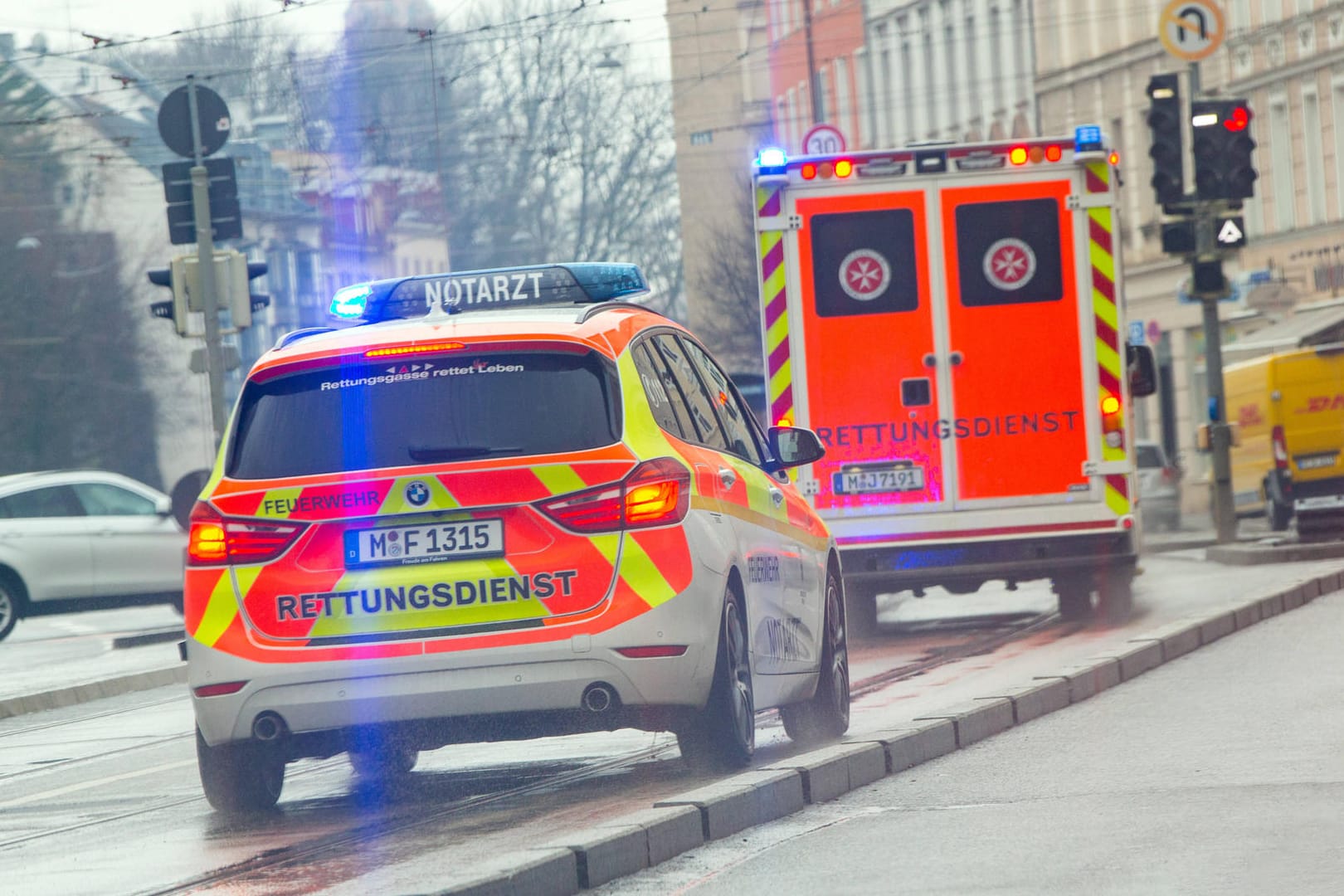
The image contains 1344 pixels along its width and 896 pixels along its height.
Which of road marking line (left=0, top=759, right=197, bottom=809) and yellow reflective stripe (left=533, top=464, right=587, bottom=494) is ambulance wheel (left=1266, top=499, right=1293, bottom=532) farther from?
yellow reflective stripe (left=533, top=464, right=587, bottom=494)

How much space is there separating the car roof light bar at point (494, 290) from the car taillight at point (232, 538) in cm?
→ 150

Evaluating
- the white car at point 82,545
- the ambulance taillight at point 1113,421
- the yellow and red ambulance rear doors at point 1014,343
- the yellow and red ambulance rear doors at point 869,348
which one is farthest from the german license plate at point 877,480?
the white car at point 82,545

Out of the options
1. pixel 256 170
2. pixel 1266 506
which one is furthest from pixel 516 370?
pixel 256 170

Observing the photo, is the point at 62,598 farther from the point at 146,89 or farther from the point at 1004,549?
the point at 146,89

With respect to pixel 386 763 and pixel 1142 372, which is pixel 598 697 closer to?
pixel 386 763

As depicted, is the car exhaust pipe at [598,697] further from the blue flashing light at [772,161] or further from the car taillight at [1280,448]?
the car taillight at [1280,448]

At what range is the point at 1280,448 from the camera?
27609mm

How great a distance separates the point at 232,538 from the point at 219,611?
0.24m

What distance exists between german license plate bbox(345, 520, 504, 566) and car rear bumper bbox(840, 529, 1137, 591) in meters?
8.19

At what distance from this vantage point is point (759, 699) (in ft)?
30.8

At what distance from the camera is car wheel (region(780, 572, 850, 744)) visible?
1059cm

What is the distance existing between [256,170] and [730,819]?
6502 centimetres

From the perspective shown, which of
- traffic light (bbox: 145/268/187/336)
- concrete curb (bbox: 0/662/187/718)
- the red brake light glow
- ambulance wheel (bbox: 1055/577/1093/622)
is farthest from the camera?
traffic light (bbox: 145/268/187/336)

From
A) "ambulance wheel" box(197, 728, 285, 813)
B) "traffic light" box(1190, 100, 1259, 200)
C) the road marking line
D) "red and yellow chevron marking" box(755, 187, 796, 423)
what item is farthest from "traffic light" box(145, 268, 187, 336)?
"ambulance wheel" box(197, 728, 285, 813)
